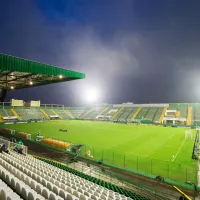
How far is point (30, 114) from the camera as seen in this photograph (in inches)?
2854

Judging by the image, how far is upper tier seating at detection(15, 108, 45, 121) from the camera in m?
69.3

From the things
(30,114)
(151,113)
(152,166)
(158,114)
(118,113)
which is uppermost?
(151,113)

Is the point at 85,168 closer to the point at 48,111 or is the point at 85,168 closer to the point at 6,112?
the point at 6,112

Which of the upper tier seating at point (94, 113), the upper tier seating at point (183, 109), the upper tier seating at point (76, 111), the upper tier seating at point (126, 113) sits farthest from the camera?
the upper tier seating at point (76, 111)

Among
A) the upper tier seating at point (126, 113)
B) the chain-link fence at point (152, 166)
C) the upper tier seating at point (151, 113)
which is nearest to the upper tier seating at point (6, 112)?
the upper tier seating at point (126, 113)

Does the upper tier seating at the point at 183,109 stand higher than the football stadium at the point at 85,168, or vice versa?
the upper tier seating at the point at 183,109

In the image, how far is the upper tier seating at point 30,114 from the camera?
6931 centimetres

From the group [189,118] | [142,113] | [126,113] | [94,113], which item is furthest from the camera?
[94,113]

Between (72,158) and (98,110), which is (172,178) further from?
(98,110)

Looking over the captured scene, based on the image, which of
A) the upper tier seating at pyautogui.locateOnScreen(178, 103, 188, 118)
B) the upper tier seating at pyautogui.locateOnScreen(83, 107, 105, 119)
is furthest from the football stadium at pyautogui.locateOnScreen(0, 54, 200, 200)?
the upper tier seating at pyautogui.locateOnScreen(83, 107, 105, 119)

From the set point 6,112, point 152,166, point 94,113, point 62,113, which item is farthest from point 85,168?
point 62,113

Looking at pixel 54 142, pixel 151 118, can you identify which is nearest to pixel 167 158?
pixel 54 142

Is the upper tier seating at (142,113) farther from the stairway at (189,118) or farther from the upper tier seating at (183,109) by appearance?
the stairway at (189,118)

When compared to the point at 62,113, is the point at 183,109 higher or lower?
higher
